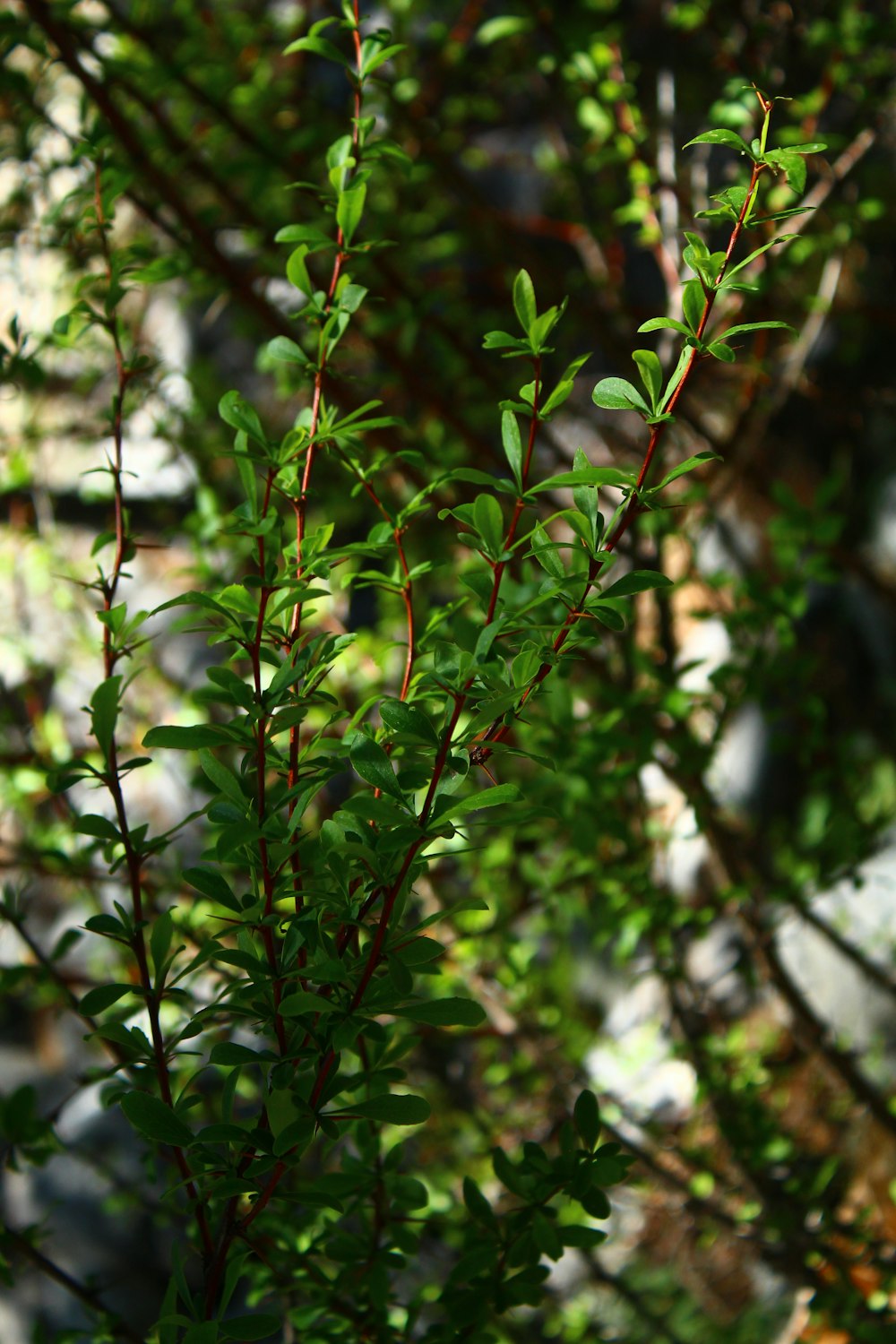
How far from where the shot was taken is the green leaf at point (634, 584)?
520 mm

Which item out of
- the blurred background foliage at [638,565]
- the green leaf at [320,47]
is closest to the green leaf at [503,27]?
the blurred background foliage at [638,565]

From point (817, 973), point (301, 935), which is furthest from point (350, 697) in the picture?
point (817, 973)

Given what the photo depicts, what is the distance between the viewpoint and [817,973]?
254cm

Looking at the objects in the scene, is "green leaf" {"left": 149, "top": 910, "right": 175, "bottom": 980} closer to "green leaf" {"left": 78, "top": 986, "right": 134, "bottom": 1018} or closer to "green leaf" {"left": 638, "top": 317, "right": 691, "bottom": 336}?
"green leaf" {"left": 78, "top": 986, "right": 134, "bottom": 1018}

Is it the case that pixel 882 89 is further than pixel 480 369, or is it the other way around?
pixel 480 369

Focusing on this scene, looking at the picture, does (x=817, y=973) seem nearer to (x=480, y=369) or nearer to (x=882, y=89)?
(x=480, y=369)

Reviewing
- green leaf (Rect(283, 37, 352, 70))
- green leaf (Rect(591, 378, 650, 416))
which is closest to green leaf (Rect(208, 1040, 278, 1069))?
green leaf (Rect(591, 378, 650, 416))

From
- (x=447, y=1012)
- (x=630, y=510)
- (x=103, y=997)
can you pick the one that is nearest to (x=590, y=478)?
(x=630, y=510)

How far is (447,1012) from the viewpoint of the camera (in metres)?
0.52

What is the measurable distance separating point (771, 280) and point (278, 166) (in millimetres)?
606

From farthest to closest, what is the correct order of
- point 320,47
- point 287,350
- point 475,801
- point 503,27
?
point 503,27
point 320,47
point 287,350
point 475,801

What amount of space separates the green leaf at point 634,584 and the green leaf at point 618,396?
80 millimetres

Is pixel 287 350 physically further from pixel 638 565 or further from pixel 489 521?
pixel 638 565

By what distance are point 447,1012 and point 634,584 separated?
22 cm
